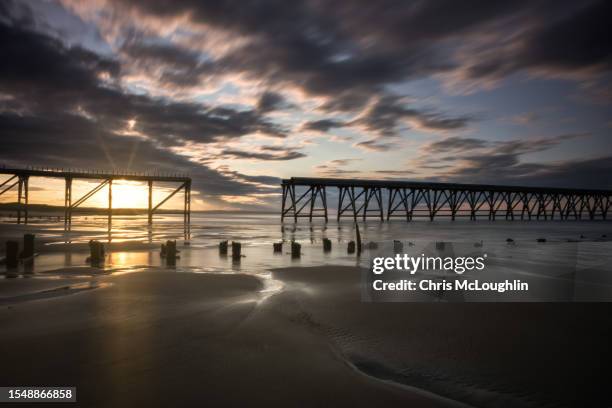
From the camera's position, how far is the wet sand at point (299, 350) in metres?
3.03

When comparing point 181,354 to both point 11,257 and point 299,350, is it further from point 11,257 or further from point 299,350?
point 11,257

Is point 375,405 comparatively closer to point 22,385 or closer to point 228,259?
point 22,385

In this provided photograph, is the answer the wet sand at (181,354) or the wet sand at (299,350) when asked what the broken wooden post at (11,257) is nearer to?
the wet sand at (299,350)

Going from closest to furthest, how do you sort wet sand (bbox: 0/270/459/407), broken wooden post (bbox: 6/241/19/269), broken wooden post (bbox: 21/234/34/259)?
wet sand (bbox: 0/270/459/407) < broken wooden post (bbox: 6/241/19/269) < broken wooden post (bbox: 21/234/34/259)

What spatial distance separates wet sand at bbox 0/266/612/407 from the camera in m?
3.03

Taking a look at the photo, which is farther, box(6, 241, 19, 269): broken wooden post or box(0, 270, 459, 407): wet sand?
box(6, 241, 19, 269): broken wooden post

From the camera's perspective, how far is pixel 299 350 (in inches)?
158

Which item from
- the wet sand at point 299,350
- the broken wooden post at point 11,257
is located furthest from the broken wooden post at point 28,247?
the wet sand at point 299,350

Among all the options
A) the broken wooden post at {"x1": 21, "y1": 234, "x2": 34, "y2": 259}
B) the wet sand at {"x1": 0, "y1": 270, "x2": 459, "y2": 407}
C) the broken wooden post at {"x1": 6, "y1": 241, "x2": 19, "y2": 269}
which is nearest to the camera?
the wet sand at {"x1": 0, "y1": 270, "x2": 459, "y2": 407}

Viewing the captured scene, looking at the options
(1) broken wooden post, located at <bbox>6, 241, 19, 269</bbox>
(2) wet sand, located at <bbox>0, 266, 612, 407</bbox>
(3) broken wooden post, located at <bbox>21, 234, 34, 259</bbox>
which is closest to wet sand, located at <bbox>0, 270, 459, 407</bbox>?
(2) wet sand, located at <bbox>0, 266, 612, 407</bbox>

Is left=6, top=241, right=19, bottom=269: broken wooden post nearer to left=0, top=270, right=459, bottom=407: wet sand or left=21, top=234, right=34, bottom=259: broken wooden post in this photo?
left=21, top=234, right=34, bottom=259: broken wooden post

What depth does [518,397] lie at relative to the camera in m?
2.99

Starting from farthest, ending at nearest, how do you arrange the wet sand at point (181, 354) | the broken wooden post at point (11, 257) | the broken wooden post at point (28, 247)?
the broken wooden post at point (28, 247)
the broken wooden post at point (11, 257)
the wet sand at point (181, 354)

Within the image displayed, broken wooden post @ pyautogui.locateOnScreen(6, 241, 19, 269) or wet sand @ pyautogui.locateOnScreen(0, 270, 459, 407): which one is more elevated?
broken wooden post @ pyautogui.locateOnScreen(6, 241, 19, 269)
